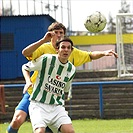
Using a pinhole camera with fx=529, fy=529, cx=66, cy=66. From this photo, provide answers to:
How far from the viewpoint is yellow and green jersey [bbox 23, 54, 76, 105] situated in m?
6.59

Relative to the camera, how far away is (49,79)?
21.8 feet

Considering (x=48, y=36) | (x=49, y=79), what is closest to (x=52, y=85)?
(x=49, y=79)

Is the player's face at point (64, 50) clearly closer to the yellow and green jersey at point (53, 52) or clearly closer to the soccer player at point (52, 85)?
the soccer player at point (52, 85)

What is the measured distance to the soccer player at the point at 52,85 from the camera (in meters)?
6.48

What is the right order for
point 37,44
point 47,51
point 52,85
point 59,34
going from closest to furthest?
point 37,44 → point 52,85 → point 59,34 → point 47,51

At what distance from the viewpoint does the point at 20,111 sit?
7.08 m

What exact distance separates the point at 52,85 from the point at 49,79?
87 millimetres

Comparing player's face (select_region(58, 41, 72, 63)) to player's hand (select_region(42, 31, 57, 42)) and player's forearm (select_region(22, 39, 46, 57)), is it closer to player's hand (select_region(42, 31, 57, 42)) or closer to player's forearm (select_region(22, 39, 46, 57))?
player's hand (select_region(42, 31, 57, 42))

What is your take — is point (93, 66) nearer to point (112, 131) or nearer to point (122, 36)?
point (122, 36)

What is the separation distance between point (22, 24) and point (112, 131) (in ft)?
42.6

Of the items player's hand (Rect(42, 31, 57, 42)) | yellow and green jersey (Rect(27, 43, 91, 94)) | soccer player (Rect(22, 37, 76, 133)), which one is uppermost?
player's hand (Rect(42, 31, 57, 42))

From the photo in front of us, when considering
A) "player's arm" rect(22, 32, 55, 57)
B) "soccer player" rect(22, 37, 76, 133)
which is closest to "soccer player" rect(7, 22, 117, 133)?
"player's arm" rect(22, 32, 55, 57)

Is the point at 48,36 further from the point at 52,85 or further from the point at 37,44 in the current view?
the point at 52,85

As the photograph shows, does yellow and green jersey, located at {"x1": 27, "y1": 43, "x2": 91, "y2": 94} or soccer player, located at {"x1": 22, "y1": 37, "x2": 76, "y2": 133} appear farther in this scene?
yellow and green jersey, located at {"x1": 27, "y1": 43, "x2": 91, "y2": 94}
